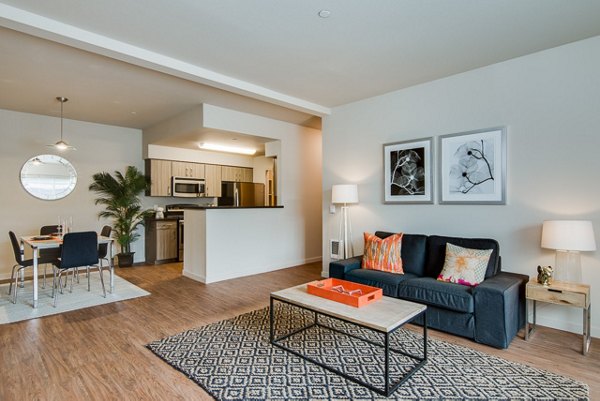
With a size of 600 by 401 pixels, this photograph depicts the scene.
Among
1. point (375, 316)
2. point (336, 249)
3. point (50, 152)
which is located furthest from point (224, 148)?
point (375, 316)

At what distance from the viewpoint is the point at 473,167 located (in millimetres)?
3646

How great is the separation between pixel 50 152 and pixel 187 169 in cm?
237

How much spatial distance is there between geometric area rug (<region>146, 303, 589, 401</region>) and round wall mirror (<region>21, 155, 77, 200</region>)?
446 centimetres

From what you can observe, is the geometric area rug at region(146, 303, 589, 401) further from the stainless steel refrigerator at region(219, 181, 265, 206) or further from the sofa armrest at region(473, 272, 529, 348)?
the stainless steel refrigerator at region(219, 181, 265, 206)

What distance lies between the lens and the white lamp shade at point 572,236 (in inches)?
107

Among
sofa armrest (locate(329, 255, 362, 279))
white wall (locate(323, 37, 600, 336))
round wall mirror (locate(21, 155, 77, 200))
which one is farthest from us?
round wall mirror (locate(21, 155, 77, 200))

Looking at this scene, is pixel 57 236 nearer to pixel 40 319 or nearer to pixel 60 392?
pixel 40 319

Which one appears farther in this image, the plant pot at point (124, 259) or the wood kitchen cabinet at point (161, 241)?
the wood kitchen cabinet at point (161, 241)

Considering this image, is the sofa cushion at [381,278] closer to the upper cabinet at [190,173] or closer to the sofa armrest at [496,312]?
the sofa armrest at [496,312]

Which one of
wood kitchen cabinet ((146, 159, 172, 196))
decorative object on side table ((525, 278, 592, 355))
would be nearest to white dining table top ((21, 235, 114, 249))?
wood kitchen cabinet ((146, 159, 172, 196))

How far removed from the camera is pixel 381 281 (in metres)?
3.48

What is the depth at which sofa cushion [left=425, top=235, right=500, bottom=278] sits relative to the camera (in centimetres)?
325

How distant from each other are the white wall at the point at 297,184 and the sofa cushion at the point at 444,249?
2963 mm

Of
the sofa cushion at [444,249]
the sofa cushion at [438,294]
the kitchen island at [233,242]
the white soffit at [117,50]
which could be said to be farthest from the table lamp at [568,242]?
the kitchen island at [233,242]
